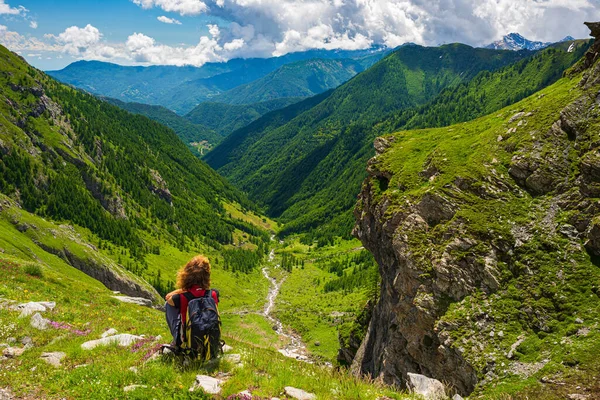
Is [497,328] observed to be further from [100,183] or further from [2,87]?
[2,87]

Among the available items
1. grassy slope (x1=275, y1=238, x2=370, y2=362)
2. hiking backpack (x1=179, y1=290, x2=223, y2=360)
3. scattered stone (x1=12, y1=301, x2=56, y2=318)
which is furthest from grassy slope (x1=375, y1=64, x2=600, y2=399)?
grassy slope (x1=275, y1=238, x2=370, y2=362)

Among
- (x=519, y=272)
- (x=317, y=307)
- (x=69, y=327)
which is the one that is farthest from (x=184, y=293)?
(x=317, y=307)

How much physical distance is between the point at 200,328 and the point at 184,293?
1427 mm

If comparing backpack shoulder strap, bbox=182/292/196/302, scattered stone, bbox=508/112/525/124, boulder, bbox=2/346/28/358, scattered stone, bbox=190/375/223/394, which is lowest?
boulder, bbox=2/346/28/358

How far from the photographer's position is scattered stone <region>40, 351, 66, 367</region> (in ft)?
42.2

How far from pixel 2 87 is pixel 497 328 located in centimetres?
25365

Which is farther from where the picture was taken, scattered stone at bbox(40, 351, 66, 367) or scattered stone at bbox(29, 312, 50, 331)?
scattered stone at bbox(29, 312, 50, 331)

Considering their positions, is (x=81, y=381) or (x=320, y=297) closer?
(x=81, y=381)

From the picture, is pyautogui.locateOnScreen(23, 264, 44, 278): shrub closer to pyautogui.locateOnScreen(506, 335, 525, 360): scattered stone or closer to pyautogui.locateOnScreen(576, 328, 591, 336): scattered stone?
pyautogui.locateOnScreen(506, 335, 525, 360): scattered stone

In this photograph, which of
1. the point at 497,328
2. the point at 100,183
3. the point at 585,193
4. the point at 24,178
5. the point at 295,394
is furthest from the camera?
the point at 100,183

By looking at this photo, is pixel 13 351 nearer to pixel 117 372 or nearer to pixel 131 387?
pixel 117 372

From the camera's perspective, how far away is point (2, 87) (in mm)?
192375

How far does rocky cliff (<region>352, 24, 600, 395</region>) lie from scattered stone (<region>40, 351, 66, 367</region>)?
56.4 feet

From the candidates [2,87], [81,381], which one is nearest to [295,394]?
[81,381]
